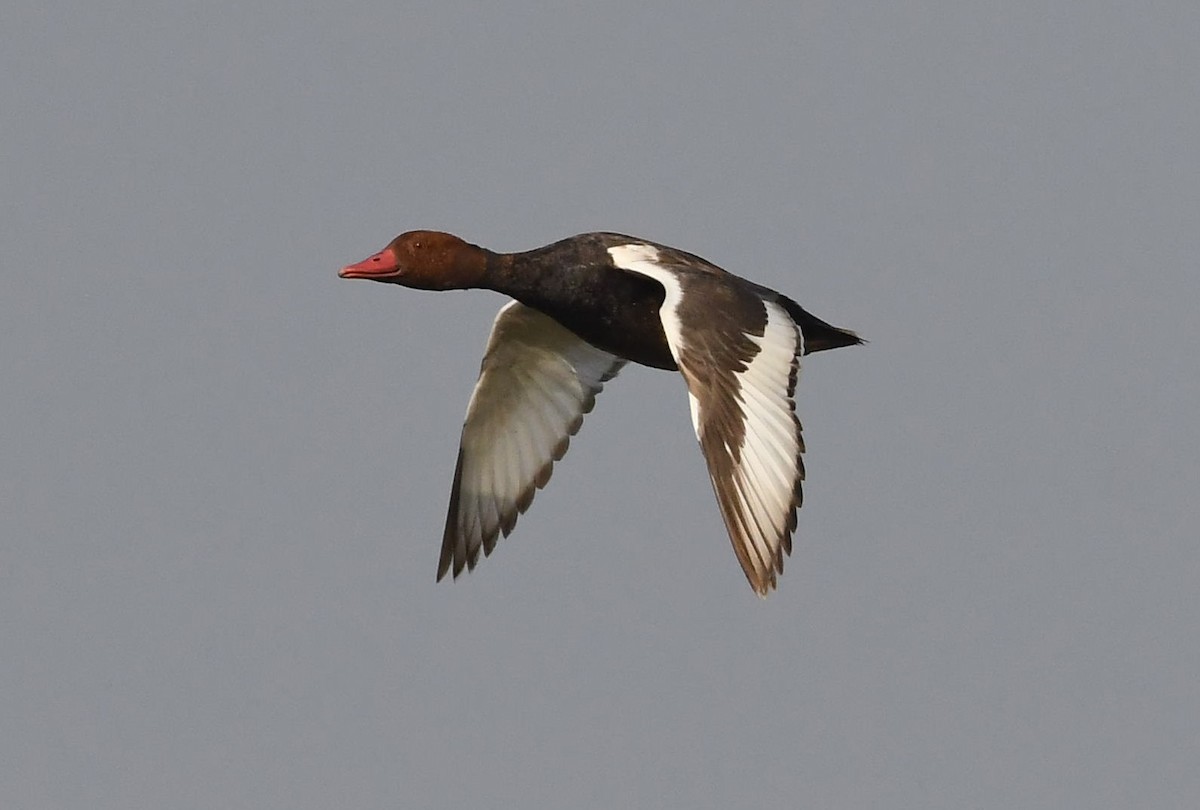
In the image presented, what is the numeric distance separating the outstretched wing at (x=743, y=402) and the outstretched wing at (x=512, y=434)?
2231mm

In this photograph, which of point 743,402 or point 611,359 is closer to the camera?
point 743,402

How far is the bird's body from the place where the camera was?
33.9 feet

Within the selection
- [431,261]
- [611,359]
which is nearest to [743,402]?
[431,261]

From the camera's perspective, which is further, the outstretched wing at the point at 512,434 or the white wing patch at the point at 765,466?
the outstretched wing at the point at 512,434

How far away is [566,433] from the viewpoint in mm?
13867

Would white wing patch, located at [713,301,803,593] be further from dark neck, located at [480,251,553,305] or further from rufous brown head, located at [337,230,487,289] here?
rufous brown head, located at [337,230,487,289]

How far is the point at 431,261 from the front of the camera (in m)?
12.2

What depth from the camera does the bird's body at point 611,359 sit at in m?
10.3

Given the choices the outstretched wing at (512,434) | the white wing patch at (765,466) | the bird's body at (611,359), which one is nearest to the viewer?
the white wing patch at (765,466)

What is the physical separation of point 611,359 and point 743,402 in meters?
3.33

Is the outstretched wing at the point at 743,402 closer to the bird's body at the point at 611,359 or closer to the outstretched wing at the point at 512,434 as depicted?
the bird's body at the point at 611,359

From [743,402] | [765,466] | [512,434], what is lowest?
[512,434]

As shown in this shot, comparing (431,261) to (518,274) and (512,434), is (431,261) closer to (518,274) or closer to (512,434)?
(518,274)

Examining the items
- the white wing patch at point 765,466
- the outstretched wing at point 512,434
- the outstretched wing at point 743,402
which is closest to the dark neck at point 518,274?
the outstretched wing at point 743,402
